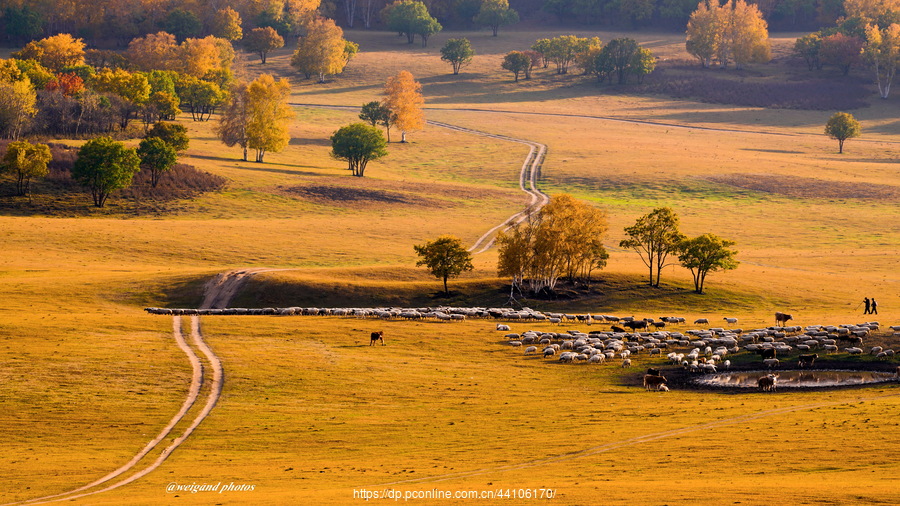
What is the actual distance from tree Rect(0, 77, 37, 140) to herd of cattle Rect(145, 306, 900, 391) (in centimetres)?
8758

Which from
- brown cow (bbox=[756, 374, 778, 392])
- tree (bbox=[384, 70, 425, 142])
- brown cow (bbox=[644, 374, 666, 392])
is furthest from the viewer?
tree (bbox=[384, 70, 425, 142])

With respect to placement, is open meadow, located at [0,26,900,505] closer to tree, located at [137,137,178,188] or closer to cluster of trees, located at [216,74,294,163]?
tree, located at [137,137,178,188]

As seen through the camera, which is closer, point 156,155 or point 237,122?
point 156,155

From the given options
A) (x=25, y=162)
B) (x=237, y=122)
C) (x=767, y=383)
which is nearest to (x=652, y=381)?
(x=767, y=383)

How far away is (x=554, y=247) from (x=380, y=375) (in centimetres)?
3401

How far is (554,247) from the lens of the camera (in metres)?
86.8

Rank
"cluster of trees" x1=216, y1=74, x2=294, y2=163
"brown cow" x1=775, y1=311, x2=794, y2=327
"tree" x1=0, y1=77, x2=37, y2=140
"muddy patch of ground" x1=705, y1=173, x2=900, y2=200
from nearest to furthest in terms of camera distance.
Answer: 1. "brown cow" x1=775, y1=311, x2=794, y2=327
2. "tree" x1=0, y1=77, x2=37, y2=140
3. "muddy patch of ground" x1=705, y1=173, x2=900, y2=200
4. "cluster of trees" x1=216, y1=74, x2=294, y2=163

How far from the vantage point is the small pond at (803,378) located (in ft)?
181

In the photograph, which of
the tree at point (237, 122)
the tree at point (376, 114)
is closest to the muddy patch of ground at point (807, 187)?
the tree at point (376, 114)

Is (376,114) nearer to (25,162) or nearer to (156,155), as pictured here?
(156,155)

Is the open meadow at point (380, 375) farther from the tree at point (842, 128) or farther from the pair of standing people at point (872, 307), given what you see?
the tree at point (842, 128)

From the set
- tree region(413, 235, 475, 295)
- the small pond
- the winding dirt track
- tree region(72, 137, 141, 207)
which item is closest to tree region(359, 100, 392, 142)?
tree region(72, 137, 141, 207)

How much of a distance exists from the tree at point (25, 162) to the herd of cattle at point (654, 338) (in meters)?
57.5

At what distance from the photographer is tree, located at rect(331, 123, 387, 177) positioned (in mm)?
156750
